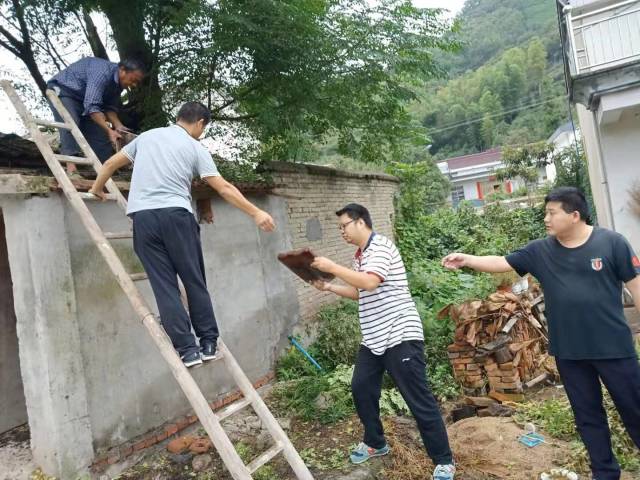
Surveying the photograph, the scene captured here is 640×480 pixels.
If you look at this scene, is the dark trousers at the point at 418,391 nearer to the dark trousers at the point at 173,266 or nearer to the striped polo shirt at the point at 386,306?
the striped polo shirt at the point at 386,306

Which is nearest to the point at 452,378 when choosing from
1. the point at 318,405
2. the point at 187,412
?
the point at 318,405

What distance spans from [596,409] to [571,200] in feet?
4.40

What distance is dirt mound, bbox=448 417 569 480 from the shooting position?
3.46 meters

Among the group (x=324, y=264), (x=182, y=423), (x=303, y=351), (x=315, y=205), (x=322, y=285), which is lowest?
(x=182, y=423)

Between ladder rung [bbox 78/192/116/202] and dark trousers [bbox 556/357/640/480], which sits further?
ladder rung [bbox 78/192/116/202]

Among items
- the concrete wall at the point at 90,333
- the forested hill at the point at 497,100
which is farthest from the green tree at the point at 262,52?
the forested hill at the point at 497,100

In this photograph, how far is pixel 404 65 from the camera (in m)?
6.52

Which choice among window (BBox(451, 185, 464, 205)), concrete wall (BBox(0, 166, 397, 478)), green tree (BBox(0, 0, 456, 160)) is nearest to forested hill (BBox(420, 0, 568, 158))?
window (BBox(451, 185, 464, 205))

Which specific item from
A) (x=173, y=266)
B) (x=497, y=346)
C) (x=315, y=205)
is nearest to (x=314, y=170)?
(x=315, y=205)

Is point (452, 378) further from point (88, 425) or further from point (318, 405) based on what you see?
point (88, 425)

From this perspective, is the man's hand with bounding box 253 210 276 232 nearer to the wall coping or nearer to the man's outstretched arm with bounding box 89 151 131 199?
the man's outstretched arm with bounding box 89 151 131 199

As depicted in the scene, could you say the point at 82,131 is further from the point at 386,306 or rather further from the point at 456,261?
the point at 456,261

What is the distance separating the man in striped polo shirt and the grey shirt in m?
1.00

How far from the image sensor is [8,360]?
4730 mm
